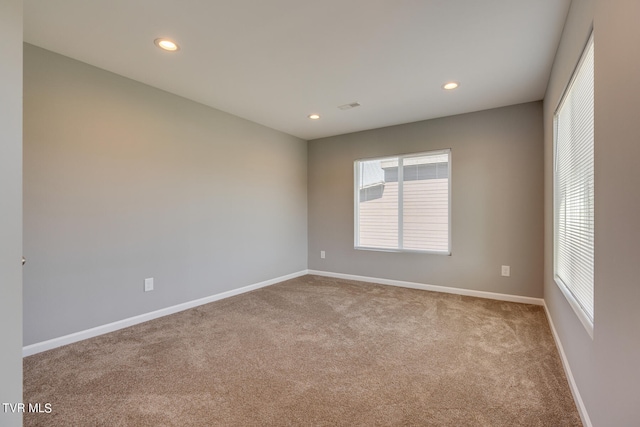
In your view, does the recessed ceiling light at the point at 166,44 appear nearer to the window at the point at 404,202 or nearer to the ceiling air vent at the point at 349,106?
the ceiling air vent at the point at 349,106

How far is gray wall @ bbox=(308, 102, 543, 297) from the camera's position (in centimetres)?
357

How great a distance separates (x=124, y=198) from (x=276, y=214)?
7.29 feet

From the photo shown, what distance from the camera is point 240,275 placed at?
13.6 ft

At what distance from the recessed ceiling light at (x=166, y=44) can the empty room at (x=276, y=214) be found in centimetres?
2

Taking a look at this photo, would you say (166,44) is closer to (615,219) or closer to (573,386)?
(615,219)

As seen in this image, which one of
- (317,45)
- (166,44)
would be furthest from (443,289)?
(166,44)

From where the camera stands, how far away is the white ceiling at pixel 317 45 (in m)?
1.94

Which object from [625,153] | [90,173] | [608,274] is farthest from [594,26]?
[90,173]

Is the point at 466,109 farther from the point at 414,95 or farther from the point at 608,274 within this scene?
the point at 608,274

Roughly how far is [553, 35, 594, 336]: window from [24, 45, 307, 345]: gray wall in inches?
139

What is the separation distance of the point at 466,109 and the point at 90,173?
14.0 ft

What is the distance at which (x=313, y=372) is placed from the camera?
6.86 feet

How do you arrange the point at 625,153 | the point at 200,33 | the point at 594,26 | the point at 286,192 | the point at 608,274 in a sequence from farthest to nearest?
the point at 286,192 → the point at 200,33 → the point at 594,26 → the point at 608,274 → the point at 625,153
